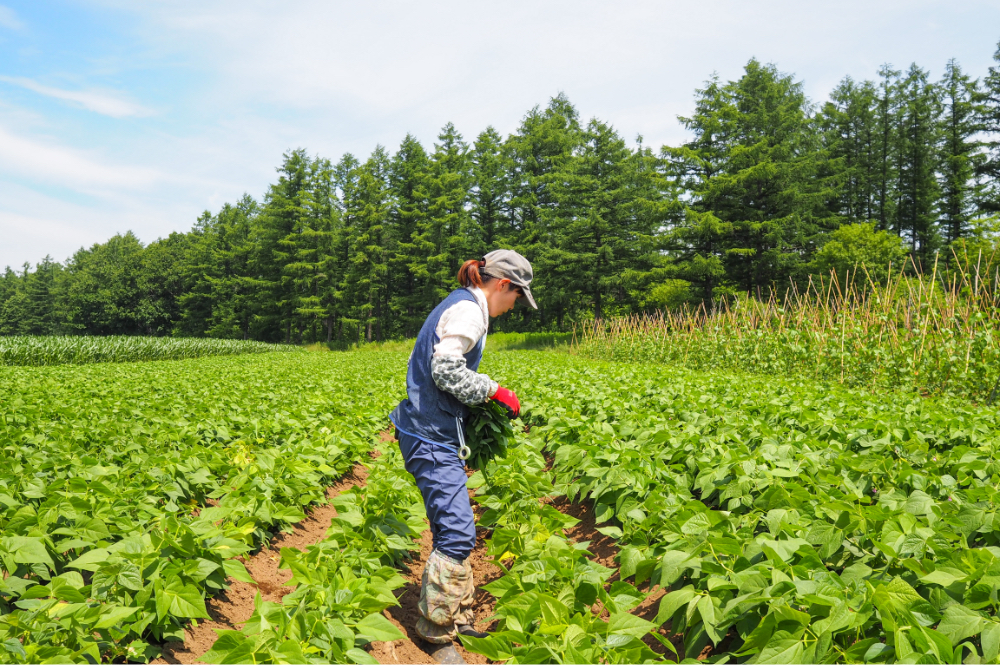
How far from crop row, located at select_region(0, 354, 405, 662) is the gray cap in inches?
75.6

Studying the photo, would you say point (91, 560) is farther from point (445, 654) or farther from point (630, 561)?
point (630, 561)

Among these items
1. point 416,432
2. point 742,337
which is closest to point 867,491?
point 416,432

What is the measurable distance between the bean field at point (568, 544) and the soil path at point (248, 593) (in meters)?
0.04

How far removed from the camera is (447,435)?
3.32 metres

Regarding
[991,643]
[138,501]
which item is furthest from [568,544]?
[138,501]

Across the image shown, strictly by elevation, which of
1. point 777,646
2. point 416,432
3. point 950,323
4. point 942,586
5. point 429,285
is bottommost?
point 777,646

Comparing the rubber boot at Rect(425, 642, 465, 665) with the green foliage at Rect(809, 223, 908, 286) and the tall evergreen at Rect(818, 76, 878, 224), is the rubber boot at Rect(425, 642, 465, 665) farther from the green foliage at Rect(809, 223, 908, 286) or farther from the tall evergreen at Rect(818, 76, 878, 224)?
the tall evergreen at Rect(818, 76, 878, 224)

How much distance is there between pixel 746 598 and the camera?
7.07ft

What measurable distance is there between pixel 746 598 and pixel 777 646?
197 mm

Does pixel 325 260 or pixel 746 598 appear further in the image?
pixel 325 260

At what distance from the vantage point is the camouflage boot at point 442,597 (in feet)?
10.4

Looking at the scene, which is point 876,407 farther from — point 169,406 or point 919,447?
point 169,406

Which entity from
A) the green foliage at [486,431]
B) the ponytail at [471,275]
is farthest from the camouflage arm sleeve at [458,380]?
the ponytail at [471,275]

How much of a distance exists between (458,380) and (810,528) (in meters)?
1.87
